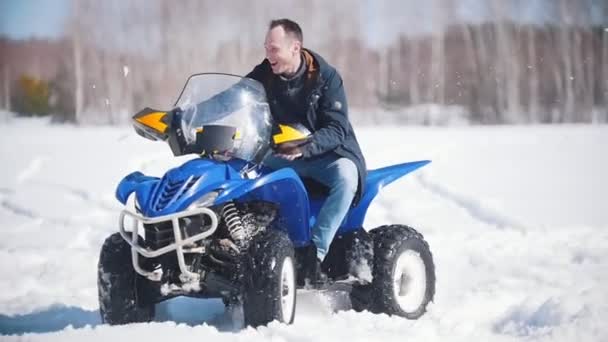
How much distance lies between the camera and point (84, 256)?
25.1ft

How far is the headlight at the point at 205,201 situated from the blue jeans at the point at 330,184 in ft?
2.37

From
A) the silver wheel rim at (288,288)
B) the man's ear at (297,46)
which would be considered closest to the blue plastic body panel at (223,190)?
the silver wheel rim at (288,288)

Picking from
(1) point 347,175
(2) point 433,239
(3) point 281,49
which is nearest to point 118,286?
(1) point 347,175

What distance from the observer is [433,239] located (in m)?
8.50

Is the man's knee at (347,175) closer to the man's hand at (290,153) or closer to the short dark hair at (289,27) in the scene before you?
the man's hand at (290,153)

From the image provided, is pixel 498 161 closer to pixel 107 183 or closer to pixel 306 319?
pixel 107 183

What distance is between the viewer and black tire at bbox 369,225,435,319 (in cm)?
525

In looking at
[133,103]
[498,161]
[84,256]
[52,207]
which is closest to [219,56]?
[133,103]

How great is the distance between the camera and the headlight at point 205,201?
4277 millimetres

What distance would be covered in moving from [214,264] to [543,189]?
898 centimetres

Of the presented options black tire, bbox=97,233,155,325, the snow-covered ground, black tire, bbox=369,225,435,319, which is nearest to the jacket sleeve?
black tire, bbox=369,225,435,319

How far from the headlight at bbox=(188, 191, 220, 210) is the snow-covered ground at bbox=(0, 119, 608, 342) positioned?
1.83 ft

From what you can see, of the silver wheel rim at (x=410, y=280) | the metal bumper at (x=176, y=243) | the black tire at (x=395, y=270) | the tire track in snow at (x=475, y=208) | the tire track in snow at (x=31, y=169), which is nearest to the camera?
the metal bumper at (x=176, y=243)

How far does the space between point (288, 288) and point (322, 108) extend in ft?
3.15
